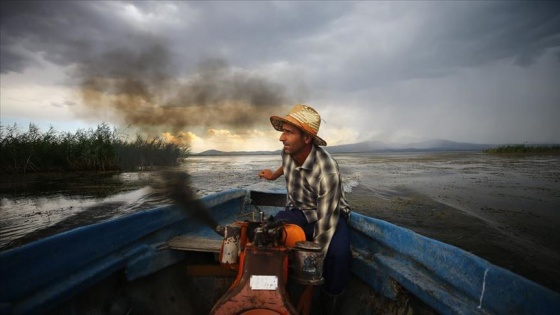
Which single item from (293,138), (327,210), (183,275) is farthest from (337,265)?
(183,275)

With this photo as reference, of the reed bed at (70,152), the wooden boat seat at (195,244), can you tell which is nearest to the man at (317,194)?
the wooden boat seat at (195,244)

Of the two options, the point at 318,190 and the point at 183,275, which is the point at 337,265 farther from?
the point at 183,275

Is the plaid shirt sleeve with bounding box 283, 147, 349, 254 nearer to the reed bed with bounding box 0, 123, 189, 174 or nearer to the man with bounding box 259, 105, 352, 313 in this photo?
the man with bounding box 259, 105, 352, 313

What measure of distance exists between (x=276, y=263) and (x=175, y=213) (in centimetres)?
170

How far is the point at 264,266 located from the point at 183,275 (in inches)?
54.8

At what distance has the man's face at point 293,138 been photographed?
8.80ft

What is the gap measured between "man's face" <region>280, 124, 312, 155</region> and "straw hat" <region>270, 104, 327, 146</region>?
0.09 meters

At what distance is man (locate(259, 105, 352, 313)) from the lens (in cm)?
235

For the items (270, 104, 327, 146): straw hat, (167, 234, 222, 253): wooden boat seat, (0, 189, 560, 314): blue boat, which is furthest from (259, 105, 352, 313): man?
(167, 234, 222, 253): wooden boat seat

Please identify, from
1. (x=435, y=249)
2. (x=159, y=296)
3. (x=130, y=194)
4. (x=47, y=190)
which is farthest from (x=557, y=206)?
(x=47, y=190)

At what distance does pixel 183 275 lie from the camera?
8.86ft

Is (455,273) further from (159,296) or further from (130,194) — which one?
(130,194)

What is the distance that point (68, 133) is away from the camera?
14.1 m

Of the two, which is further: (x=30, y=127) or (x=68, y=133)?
(x=68, y=133)
